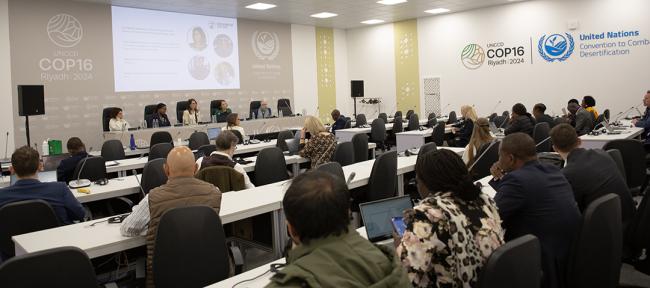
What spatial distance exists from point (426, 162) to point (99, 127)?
34.4ft

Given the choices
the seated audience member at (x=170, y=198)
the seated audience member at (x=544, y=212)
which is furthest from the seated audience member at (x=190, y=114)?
the seated audience member at (x=544, y=212)

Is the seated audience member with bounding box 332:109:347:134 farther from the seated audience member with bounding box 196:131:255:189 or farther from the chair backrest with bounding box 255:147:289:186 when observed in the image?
the seated audience member with bounding box 196:131:255:189

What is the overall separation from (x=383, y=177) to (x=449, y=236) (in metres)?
2.79

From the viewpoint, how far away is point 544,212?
2572 millimetres

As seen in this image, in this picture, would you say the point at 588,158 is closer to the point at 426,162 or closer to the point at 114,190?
the point at 426,162

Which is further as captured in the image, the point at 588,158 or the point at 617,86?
the point at 617,86

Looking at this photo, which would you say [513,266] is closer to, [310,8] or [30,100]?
[30,100]

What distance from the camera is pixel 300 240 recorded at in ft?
4.80

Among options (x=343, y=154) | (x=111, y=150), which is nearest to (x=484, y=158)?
(x=343, y=154)

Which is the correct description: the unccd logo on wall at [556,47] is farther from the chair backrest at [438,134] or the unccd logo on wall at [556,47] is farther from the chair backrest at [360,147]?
the chair backrest at [360,147]

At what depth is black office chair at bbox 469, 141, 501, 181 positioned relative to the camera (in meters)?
5.06

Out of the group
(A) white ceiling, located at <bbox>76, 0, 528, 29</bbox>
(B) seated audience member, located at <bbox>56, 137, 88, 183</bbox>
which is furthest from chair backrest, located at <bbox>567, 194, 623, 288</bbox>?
(A) white ceiling, located at <bbox>76, 0, 528, 29</bbox>

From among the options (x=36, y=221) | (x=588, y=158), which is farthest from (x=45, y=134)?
(x=588, y=158)

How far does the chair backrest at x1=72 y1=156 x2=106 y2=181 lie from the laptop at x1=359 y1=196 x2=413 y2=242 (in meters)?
3.74
